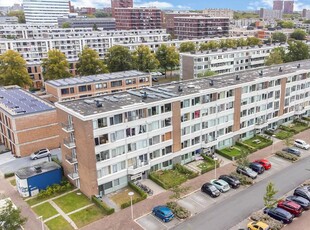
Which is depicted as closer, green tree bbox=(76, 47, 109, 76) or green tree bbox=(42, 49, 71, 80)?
green tree bbox=(42, 49, 71, 80)

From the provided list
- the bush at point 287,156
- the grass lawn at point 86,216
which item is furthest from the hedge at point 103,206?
the bush at point 287,156

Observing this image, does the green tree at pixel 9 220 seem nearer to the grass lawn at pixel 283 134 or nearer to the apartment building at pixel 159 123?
the apartment building at pixel 159 123

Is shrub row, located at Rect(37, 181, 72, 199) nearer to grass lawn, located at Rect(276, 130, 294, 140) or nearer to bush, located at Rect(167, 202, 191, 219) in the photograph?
bush, located at Rect(167, 202, 191, 219)


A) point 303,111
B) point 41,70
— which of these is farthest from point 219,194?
point 41,70

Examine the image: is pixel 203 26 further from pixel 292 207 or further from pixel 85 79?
pixel 292 207

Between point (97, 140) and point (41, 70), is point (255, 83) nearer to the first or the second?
point (97, 140)

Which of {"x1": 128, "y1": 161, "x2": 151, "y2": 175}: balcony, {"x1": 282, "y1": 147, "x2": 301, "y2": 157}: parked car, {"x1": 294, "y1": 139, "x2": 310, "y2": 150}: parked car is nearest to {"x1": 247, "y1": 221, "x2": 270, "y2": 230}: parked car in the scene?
{"x1": 128, "y1": 161, "x2": 151, "y2": 175}: balcony

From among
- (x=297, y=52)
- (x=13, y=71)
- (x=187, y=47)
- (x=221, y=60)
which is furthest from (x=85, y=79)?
(x=297, y=52)
